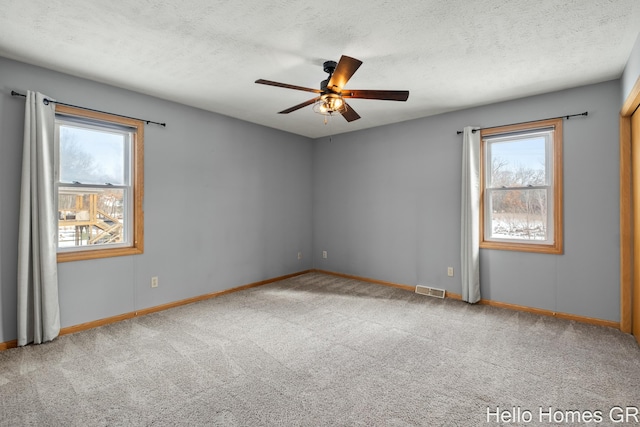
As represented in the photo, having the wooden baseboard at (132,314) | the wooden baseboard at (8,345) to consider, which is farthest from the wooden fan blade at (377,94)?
the wooden baseboard at (8,345)

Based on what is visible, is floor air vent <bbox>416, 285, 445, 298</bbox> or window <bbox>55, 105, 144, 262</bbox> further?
floor air vent <bbox>416, 285, 445, 298</bbox>

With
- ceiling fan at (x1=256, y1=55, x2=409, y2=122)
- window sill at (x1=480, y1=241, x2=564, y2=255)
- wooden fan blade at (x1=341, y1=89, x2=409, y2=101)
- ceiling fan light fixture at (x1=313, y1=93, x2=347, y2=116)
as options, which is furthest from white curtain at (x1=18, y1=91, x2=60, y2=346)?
window sill at (x1=480, y1=241, x2=564, y2=255)

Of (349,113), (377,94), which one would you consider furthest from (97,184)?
(377,94)

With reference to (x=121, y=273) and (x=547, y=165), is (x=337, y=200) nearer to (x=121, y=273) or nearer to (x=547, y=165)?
(x=547, y=165)

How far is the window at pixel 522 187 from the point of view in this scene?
367 cm

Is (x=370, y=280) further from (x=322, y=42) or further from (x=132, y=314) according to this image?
(x=322, y=42)

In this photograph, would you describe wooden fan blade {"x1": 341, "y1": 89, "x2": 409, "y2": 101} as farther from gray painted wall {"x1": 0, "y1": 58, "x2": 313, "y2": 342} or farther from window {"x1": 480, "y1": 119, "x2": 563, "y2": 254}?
gray painted wall {"x1": 0, "y1": 58, "x2": 313, "y2": 342}

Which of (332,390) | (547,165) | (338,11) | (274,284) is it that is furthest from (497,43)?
(274,284)

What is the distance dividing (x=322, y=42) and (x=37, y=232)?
303cm

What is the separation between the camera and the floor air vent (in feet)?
14.6

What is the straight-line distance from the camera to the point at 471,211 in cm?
408

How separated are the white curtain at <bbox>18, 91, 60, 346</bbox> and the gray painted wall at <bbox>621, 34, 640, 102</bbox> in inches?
197

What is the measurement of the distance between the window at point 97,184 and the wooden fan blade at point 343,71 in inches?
97.6

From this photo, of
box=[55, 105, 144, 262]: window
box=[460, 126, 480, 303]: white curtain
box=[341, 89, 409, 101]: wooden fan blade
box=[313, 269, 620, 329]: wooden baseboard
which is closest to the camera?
box=[341, 89, 409, 101]: wooden fan blade
